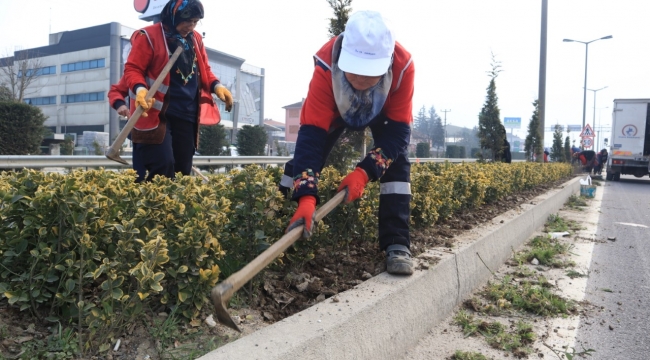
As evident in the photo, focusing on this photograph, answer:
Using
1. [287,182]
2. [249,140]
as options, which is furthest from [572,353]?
→ [249,140]

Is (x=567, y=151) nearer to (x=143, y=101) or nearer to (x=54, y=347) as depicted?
(x=143, y=101)

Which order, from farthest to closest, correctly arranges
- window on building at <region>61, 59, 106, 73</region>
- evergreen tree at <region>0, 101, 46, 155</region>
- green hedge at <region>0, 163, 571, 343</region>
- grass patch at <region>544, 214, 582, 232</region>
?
window on building at <region>61, 59, 106, 73</region> < evergreen tree at <region>0, 101, 46, 155</region> < grass patch at <region>544, 214, 582, 232</region> < green hedge at <region>0, 163, 571, 343</region>

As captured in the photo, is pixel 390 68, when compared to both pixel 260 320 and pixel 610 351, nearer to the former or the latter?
pixel 260 320

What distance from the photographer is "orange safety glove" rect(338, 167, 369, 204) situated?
2.81m

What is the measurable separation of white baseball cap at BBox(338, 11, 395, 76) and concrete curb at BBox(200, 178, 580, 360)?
1.11 m

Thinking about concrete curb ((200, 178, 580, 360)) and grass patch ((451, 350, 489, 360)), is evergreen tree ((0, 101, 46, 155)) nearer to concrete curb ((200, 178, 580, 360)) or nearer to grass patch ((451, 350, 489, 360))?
concrete curb ((200, 178, 580, 360))

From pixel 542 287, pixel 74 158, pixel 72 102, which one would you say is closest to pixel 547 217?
pixel 542 287

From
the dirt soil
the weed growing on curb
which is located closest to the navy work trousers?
the dirt soil

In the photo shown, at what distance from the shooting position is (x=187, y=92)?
11.9 feet

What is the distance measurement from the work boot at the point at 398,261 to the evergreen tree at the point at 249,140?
55.2 feet

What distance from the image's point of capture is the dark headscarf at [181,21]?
3434mm

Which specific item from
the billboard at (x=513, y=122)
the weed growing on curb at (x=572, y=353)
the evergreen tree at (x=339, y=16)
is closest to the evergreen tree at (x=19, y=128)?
the evergreen tree at (x=339, y=16)

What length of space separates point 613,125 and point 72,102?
5440cm

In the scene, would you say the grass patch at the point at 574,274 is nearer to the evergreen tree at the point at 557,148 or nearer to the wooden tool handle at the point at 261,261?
the wooden tool handle at the point at 261,261
